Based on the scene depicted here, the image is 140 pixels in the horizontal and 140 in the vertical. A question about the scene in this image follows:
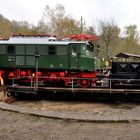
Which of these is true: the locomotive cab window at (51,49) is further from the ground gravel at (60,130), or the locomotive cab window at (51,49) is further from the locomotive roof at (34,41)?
the ground gravel at (60,130)

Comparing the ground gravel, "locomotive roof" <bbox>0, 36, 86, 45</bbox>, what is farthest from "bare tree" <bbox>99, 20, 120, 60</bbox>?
the ground gravel

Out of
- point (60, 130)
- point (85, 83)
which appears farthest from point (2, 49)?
point (60, 130)

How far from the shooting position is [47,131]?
7.75 meters

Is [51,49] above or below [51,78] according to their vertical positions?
above

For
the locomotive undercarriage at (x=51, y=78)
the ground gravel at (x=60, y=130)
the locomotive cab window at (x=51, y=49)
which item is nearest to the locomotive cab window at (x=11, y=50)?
the locomotive undercarriage at (x=51, y=78)

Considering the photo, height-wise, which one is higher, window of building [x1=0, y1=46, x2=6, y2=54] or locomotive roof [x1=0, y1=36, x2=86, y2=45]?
locomotive roof [x1=0, y1=36, x2=86, y2=45]

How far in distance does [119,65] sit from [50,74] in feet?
14.5

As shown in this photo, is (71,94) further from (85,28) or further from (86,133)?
(85,28)

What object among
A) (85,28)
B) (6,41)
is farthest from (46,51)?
(85,28)

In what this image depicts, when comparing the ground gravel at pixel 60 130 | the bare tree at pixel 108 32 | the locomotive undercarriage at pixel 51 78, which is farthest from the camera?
the bare tree at pixel 108 32

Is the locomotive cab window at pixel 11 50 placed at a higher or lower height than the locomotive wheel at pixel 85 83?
higher

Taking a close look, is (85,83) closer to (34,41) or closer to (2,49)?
A: (34,41)

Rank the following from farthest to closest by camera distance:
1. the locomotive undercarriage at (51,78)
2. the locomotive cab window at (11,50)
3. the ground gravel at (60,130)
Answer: the locomotive cab window at (11,50) → the locomotive undercarriage at (51,78) → the ground gravel at (60,130)

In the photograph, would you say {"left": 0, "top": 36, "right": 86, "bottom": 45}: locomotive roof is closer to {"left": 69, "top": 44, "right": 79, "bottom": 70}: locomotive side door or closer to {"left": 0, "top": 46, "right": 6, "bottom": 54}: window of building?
{"left": 0, "top": 46, "right": 6, "bottom": 54}: window of building
